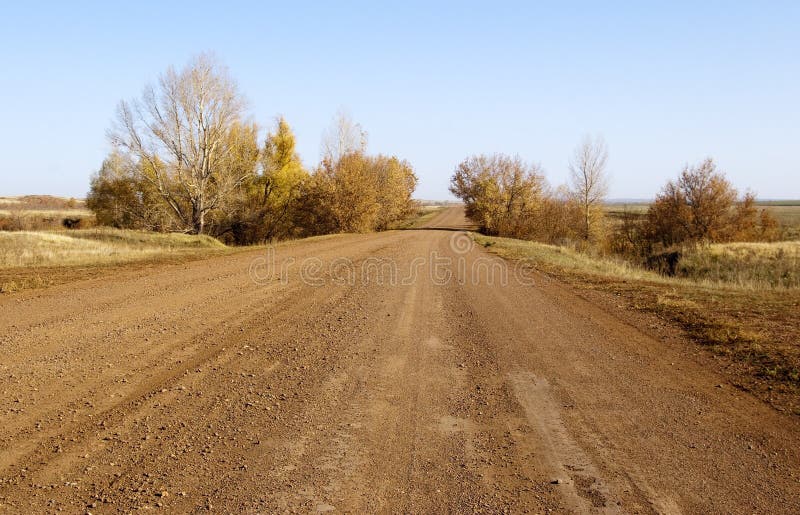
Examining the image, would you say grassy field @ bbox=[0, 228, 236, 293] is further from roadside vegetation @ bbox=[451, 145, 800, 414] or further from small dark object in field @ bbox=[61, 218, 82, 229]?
small dark object in field @ bbox=[61, 218, 82, 229]

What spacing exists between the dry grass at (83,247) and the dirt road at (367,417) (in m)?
7.27

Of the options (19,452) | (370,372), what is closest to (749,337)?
(370,372)

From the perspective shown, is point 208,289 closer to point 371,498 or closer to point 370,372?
point 370,372

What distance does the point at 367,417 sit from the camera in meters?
4.70

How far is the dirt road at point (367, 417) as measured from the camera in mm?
3467

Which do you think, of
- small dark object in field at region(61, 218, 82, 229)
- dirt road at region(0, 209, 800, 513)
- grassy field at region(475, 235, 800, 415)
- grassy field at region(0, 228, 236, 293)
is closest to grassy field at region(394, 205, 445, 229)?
small dark object in field at region(61, 218, 82, 229)

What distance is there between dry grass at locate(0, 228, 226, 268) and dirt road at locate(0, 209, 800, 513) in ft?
23.9

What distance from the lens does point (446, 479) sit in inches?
144

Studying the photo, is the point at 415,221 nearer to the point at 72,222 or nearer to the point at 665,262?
the point at 72,222

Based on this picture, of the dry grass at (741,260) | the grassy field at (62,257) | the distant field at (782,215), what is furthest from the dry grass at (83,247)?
the distant field at (782,215)

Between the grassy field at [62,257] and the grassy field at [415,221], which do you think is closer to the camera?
the grassy field at [62,257]

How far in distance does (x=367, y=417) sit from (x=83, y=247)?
62.9 ft

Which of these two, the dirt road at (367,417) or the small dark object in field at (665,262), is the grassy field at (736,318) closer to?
the dirt road at (367,417)

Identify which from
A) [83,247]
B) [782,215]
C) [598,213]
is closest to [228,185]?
[83,247]
